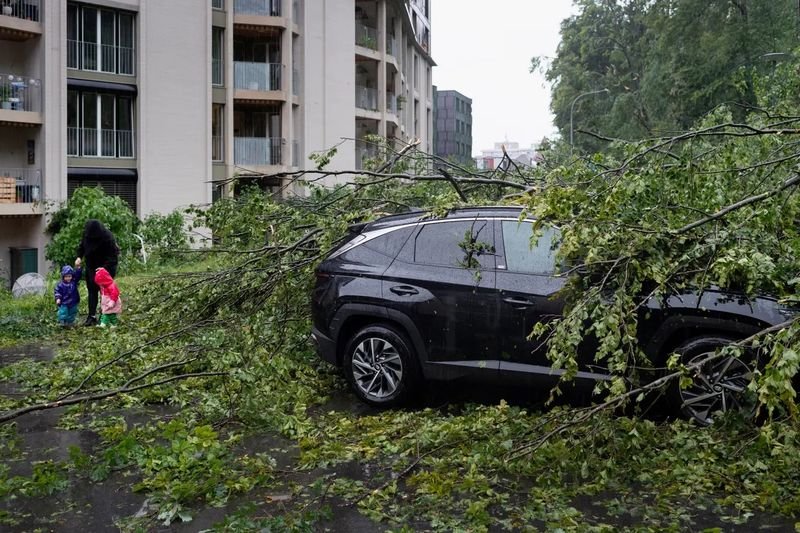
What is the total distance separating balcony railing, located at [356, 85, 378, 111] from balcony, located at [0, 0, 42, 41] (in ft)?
54.2

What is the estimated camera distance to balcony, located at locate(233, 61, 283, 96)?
37688 mm

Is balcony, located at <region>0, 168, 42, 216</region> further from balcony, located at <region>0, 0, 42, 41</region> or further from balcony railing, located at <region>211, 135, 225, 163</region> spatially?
balcony railing, located at <region>211, 135, 225, 163</region>

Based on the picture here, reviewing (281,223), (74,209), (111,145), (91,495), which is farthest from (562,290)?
(111,145)

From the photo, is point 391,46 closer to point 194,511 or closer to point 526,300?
point 526,300

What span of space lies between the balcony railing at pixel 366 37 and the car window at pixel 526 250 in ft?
123

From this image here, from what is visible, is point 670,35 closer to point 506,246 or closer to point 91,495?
point 506,246

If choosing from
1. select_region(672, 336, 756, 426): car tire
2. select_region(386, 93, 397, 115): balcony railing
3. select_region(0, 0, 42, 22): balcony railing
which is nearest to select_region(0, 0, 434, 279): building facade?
select_region(0, 0, 42, 22): balcony railing

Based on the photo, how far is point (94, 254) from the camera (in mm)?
14070

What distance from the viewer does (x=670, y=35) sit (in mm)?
40719

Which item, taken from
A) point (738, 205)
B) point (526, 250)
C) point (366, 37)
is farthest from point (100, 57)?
point (738, 205)

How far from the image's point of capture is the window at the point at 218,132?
121 ft

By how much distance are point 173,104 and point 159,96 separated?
1.92ft

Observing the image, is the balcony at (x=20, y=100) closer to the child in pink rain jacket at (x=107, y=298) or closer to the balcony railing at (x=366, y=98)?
the balcony railing at (x=366, y=98)

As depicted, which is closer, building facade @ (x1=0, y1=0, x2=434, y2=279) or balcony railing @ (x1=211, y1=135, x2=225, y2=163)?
building facade @ (x1=0, y1=0, x2=434, y2=279)
